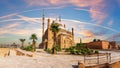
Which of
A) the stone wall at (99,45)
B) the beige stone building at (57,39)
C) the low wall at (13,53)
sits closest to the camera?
the low wall at (13,53)

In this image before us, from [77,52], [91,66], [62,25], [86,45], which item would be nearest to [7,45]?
[77,52]

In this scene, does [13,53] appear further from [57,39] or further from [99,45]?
[57,39]

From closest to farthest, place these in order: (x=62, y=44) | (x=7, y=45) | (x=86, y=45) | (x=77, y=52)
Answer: (x=77, y=52) < (x=7, y=45) < (x=86, y=45) < (x=62, y=44)

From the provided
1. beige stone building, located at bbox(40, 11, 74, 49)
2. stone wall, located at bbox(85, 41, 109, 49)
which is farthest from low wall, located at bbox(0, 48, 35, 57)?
beige stone building, located at bbox(40, 11, 74, 49)

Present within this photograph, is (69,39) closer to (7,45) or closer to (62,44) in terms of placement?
(62,44)

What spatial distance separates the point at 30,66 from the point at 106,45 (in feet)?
100

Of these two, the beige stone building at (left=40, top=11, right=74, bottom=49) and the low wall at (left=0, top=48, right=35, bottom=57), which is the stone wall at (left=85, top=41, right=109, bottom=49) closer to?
the beige stone building at (left=40, top=11, right=74, bottom=49)

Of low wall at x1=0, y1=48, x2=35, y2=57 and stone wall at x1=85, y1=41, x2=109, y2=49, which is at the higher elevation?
stone wall at x1=85, y1=41, x2=109, y2=49

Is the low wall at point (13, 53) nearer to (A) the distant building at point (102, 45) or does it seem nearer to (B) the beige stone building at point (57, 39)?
(A) the distant building at point (102, 45)

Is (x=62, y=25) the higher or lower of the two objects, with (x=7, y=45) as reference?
higher

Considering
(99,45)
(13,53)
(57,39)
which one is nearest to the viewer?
(13,53)

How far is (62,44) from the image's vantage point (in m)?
63.5

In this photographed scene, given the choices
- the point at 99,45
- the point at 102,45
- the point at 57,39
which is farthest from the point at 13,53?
the point at 57,39

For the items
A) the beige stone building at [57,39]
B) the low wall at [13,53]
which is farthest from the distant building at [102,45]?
the low wall at [13,53]
